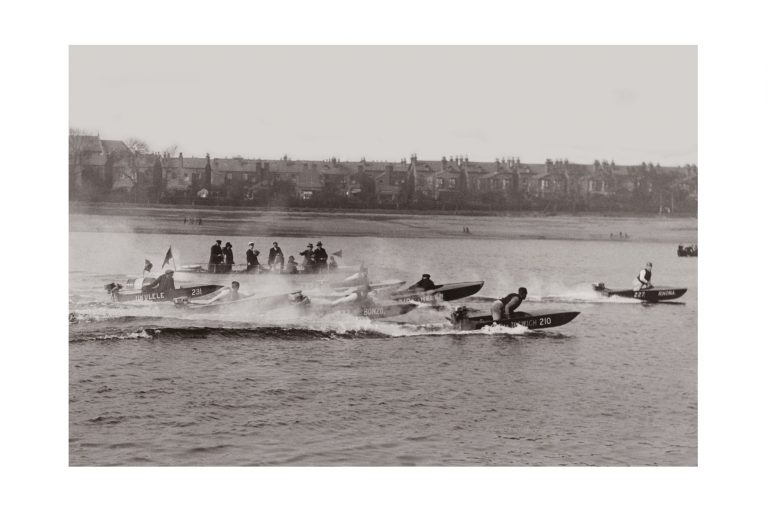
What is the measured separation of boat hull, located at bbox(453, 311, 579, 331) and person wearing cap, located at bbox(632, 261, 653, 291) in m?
0.91

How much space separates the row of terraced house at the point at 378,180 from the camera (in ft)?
38.3

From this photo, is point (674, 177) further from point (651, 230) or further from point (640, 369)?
point (640, 369)

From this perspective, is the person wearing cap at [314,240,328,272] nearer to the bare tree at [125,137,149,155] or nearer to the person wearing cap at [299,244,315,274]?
the person wearing cap at [299,244,315,274]

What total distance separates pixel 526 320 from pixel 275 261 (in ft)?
12.0

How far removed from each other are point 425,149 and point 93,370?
5.33 m

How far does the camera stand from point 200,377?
11141mm

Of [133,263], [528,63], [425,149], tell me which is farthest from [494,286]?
[133,263]

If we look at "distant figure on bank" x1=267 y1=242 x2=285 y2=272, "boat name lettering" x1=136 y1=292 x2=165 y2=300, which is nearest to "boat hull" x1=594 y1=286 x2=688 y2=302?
"distant figure on bank" x1=267 y1=242 x2=285 y2=272

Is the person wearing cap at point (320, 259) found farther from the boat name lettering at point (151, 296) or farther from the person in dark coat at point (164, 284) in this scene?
the boat name lettering at point (151, 296)

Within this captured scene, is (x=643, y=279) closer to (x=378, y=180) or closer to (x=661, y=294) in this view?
(x=661, y=294)

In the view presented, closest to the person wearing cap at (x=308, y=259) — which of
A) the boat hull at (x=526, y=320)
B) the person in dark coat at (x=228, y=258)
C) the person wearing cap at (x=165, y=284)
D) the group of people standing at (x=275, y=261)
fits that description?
the group of people standing at (x=275, y=261)

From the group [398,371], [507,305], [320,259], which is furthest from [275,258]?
[507,305]

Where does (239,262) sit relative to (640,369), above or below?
above

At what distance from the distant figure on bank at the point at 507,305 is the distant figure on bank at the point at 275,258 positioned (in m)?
3.09
